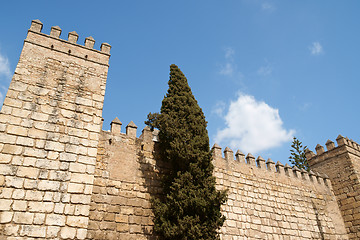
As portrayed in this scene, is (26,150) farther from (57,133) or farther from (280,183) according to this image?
(280,183)

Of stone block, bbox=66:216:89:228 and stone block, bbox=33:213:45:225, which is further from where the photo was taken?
stone block, bbox=66:216:89:228

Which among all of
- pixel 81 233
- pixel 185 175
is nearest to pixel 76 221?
pixel 81 233

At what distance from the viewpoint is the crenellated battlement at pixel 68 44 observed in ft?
24.3

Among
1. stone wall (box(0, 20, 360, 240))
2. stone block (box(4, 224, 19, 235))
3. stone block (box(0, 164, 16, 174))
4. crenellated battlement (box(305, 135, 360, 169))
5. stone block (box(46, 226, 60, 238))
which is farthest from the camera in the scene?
crenellated battlement (box(305, 135, 360, 169))

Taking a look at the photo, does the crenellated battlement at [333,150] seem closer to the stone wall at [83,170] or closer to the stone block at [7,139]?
the stone wall at [83,170]

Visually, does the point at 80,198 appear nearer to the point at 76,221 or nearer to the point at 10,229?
the point at 76,221

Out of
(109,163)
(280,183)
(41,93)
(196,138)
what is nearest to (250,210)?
(280,183)

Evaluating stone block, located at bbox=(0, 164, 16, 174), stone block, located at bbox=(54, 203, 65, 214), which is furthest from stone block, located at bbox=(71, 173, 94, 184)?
stone block, located at bbox=(0, 164, 16, 174)

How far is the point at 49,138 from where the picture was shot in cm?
618

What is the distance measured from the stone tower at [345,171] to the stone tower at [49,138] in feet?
37.1

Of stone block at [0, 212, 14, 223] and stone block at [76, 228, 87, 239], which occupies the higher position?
stone block at [0, 212, 14, 223]

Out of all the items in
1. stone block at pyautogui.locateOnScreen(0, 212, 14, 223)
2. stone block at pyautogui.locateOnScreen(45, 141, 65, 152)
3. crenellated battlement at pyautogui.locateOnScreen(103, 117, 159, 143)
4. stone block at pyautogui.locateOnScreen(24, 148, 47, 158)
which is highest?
crenellated battlement at pyautogui.locateOnScreen(103, 117, 159, 143)

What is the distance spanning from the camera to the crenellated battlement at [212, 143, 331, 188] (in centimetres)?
1040

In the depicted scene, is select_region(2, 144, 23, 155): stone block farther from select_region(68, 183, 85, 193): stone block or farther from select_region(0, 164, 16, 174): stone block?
select_region(68, 183, 85, 193): stone block
